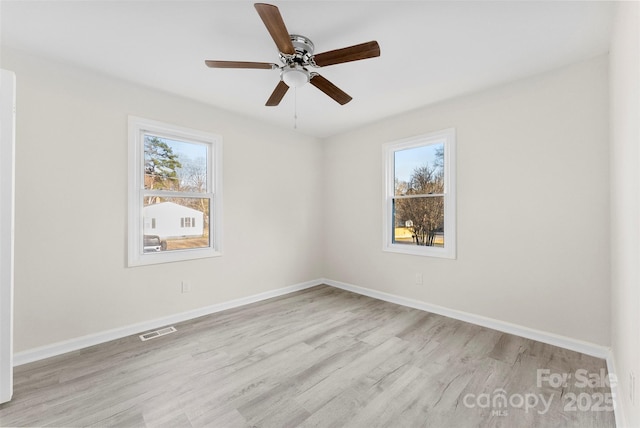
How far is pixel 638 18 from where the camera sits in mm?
1189

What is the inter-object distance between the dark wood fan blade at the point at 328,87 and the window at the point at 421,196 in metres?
1.53

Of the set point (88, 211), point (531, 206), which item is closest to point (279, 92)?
point (88, 211)

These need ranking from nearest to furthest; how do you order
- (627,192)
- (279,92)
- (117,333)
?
1. (627,192)
2. (279,92)
3. (117,333)

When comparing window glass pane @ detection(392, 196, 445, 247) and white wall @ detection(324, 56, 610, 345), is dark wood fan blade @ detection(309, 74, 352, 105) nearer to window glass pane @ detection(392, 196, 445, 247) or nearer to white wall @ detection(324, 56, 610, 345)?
white wall @ detection(324, 56, 610, 345)

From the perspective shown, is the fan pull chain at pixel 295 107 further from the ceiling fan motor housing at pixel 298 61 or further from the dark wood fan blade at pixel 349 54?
the dark wood fan blade at pixel 349 54

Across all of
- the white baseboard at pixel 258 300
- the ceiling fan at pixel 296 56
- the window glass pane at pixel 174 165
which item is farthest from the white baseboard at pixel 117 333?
the ceiling fan at pixel 296 56

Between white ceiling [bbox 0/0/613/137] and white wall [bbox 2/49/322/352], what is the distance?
0.26m

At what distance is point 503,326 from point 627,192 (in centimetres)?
187

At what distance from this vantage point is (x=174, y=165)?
127 inches

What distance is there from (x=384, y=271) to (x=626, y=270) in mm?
2570

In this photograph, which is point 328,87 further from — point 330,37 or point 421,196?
point 421,196

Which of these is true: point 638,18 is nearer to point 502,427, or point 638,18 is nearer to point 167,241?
point 502,427

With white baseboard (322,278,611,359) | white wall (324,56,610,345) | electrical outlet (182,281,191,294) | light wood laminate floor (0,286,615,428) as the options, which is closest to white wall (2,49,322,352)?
electrical outlet (182,281,191,294)

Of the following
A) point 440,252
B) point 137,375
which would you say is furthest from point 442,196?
point 137,375
